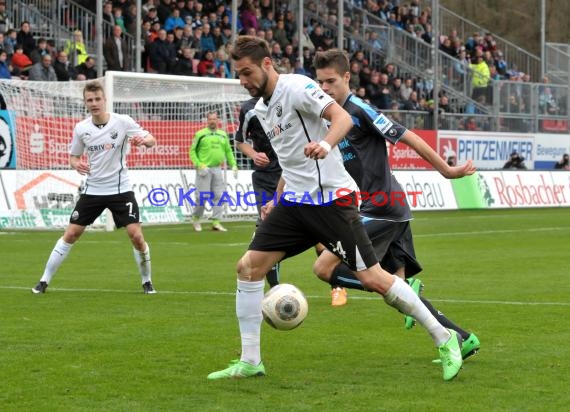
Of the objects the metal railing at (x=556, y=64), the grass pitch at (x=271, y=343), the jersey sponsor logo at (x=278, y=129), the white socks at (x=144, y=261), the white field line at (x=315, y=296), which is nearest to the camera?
the grass pitch at (x=271, y=343)

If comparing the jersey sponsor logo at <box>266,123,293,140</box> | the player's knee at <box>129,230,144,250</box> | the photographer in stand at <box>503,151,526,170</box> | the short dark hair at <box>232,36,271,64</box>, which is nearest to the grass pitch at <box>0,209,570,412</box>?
the player's knee at <box>129,230,144,250</box>

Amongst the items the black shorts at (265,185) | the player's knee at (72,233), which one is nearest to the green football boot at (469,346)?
the black shorts at (265,185)

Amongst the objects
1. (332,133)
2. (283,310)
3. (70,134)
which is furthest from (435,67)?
(332,133)

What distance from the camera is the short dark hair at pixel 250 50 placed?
7141 mm

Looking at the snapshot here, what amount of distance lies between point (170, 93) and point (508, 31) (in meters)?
31.3

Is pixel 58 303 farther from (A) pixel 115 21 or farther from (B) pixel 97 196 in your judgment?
(A) pixel 115 21

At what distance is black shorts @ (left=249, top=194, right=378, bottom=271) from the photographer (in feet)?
24.0

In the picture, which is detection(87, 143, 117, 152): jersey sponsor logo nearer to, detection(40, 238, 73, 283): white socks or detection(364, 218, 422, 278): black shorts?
detection(40, 238, 73, 283): white socks

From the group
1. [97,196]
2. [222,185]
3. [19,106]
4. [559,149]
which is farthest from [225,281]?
[559,149]

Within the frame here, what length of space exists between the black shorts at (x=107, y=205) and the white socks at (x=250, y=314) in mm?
5122

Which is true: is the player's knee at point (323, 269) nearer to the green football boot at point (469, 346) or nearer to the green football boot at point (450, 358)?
the green football boot at point (469, 346)

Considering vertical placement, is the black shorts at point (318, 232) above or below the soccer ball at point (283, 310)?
above

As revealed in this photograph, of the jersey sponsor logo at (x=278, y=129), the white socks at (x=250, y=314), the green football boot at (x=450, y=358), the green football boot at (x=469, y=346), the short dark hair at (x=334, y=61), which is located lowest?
the green football boot at (x=469, y=346)

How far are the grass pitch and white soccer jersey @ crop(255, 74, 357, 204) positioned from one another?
3.97 feet
